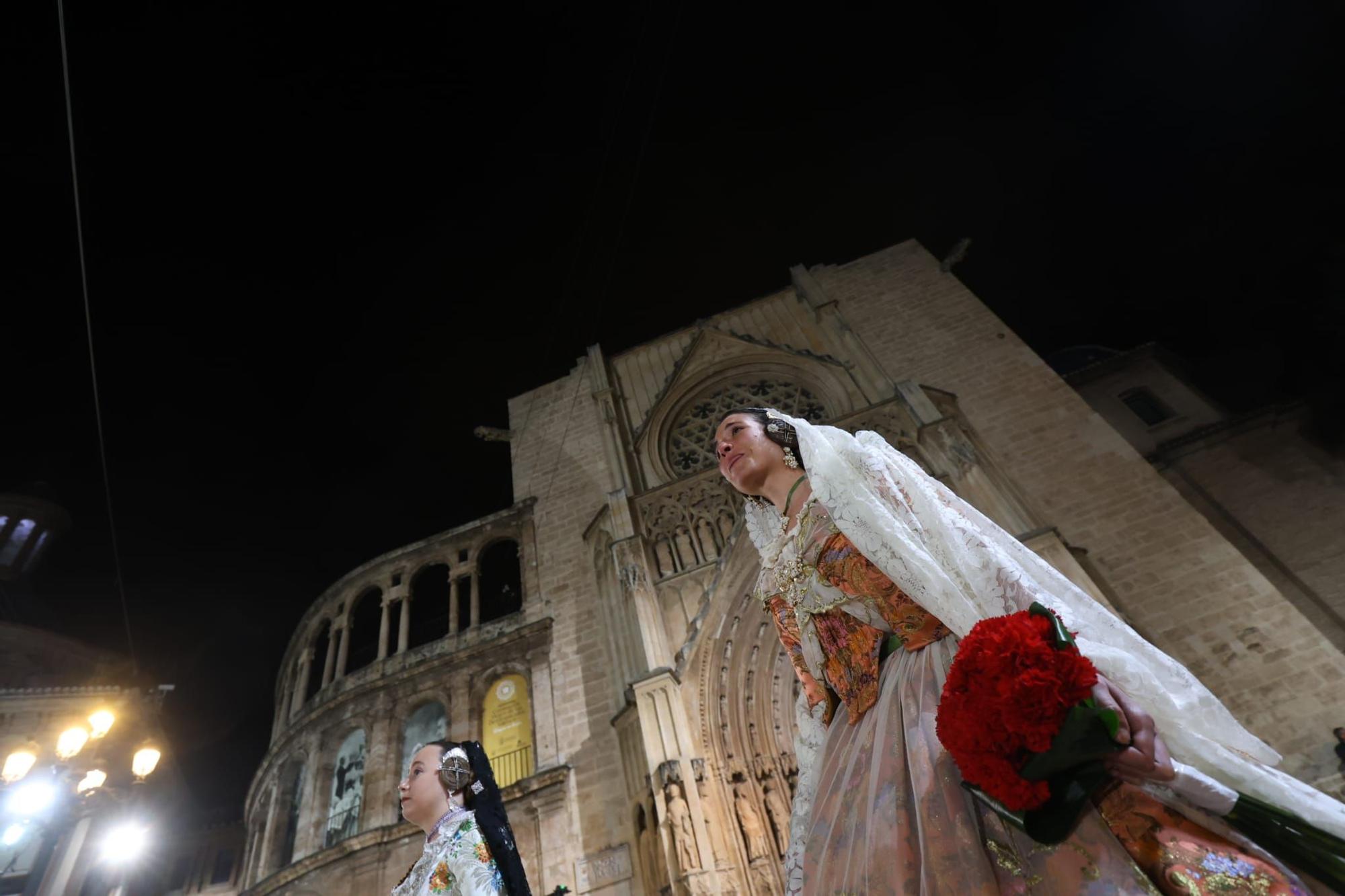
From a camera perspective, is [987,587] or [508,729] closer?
[987,587]

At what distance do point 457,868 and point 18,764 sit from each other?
25.6 ft

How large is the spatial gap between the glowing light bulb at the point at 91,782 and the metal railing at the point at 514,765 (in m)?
5.16

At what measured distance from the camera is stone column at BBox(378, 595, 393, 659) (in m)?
13.2

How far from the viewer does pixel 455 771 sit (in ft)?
11.3

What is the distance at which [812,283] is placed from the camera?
15.2 metres

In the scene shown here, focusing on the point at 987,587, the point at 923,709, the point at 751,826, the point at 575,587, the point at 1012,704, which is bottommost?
the point at 1012,704

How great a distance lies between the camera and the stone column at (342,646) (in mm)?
13422

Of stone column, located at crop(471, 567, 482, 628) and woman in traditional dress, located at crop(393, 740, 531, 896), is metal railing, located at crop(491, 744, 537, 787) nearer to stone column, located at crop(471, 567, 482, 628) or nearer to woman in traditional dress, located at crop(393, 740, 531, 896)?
stone column, located at crop(471, 567, 482, 628)

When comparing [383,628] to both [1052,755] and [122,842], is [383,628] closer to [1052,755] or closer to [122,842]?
[122,842]

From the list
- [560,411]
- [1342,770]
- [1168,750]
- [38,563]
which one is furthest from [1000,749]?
[38,563]

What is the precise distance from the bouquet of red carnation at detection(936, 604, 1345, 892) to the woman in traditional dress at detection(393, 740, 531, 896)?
242 centimetres

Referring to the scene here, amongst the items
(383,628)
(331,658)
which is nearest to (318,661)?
(331,658)

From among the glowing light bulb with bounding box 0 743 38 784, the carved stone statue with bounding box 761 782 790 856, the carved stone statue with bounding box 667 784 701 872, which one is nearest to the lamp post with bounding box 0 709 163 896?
the glowing light bulb with bounding box 0 743 38 784

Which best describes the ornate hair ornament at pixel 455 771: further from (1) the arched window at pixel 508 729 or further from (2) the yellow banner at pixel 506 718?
(2) the yellow banner at pixel 506 718
